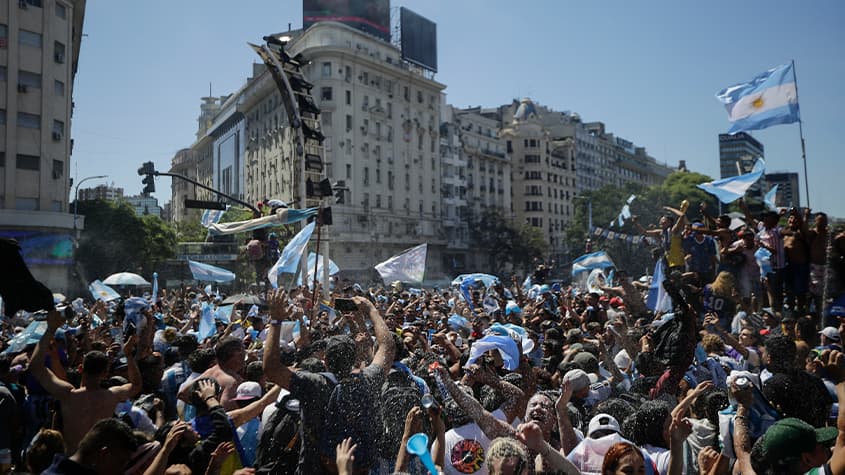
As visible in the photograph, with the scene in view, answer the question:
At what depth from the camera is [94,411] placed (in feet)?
16.4

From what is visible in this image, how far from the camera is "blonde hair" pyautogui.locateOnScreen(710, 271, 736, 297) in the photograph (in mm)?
10906

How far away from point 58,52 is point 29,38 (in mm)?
1912

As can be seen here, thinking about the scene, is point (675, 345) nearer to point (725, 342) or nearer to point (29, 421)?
point (725, 342)

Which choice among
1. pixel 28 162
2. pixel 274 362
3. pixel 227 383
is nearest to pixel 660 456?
pixel 274 362

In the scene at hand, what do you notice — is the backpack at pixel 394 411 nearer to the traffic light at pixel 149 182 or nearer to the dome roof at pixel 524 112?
the traffic light at pixel 149 182

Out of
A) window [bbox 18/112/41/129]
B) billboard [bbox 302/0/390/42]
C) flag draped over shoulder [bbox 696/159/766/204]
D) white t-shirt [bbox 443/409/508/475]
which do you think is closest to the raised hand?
white t-shirt [bbox 443/409/508/475]

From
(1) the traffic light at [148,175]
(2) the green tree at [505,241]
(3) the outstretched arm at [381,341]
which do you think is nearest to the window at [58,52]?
(1) the traffic light at [148,175]

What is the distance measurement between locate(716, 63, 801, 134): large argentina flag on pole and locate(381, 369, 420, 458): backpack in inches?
437

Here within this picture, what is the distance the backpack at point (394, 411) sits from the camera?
4.51 meters

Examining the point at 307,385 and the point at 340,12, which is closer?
the point at 307,385

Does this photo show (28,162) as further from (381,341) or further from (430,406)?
(430,406)

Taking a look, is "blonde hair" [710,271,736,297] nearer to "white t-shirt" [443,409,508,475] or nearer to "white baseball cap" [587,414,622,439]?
"white baseball cap" [587,414,622,439]

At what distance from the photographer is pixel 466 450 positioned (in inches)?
165

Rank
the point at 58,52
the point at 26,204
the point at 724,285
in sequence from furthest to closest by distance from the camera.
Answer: the point at 58,52, the point at 26,204, the point at 724,285
